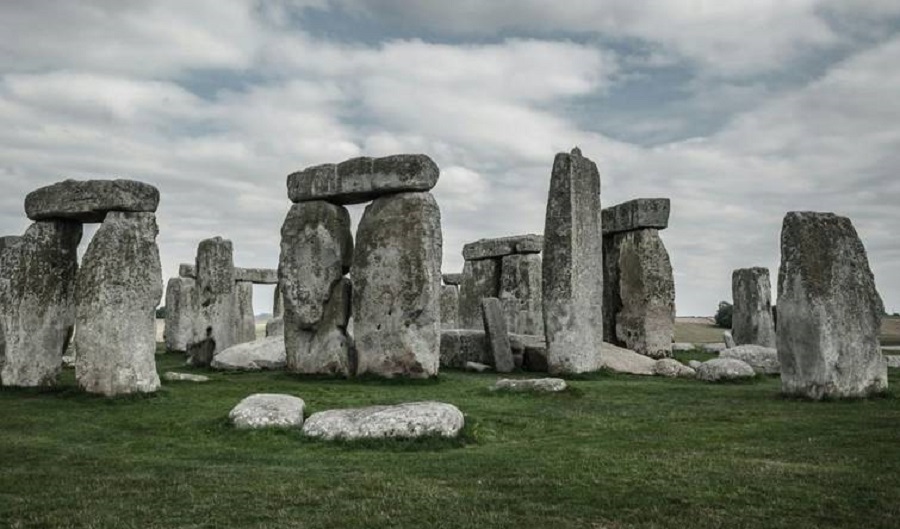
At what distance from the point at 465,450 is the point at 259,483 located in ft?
7.77

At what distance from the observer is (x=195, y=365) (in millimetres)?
21594

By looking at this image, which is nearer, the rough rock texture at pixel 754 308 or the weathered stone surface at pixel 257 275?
the rough rock texture at pixel 754 308

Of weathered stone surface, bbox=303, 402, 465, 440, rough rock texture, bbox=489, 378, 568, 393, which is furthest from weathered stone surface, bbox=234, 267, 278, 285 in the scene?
weathered stone surface, bbox=303, 402, 465, 440

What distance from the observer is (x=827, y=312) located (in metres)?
11.7

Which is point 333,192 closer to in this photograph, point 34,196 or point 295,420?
point 34,196

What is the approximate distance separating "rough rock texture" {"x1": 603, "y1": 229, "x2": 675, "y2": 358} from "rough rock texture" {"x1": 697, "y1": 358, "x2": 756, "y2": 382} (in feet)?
17.7

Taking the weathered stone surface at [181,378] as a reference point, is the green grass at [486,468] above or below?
below

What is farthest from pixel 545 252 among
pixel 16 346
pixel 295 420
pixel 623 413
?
pixel 16 346

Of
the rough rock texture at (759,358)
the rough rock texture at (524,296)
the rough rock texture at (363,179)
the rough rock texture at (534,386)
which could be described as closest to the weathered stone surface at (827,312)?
the rough rock texture at (534,386)

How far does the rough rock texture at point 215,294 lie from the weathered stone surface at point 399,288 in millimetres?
6483

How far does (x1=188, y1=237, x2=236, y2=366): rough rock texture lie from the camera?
73.4 ft

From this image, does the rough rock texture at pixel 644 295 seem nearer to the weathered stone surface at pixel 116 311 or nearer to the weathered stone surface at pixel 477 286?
the weathered stone surface at pixel 477 286

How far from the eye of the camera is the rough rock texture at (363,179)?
17.2m

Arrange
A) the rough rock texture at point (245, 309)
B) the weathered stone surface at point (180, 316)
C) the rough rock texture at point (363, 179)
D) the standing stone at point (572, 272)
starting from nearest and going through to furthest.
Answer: the rough rock texture at point (363, 179) < the standing stone at point (572, 272) < the weathered stone surface at point (180, 316) < the rough rock texture at point (245, 309)
